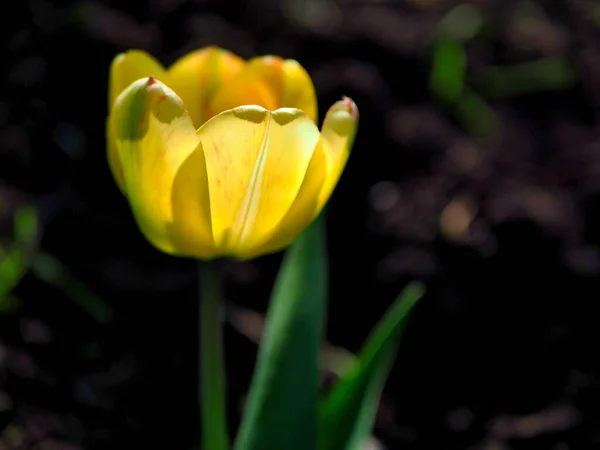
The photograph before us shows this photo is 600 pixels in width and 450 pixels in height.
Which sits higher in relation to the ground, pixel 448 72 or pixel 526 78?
pixel 448 72

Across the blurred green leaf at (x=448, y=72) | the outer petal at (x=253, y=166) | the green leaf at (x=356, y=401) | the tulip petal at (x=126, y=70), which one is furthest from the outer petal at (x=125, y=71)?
the blurred green leaf at (x=448, y=72)

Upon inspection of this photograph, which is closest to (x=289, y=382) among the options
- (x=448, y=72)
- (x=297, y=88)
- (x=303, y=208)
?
(x=303, y=208)

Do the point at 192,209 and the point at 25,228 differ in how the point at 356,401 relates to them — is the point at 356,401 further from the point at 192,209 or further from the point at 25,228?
the point at 25,228

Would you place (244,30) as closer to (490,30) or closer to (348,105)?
(490,30)

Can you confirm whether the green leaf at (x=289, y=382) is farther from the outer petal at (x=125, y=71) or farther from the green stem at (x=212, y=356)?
the outer petal at (x=125, y=71)

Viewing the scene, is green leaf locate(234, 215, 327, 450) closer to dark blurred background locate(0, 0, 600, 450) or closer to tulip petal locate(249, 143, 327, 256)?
tulip petal locate(249, 143, 327, 256)

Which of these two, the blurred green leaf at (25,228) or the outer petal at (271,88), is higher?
the outer petal at (271,88)

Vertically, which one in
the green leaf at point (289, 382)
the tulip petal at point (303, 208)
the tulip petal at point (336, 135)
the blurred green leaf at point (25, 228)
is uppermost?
the tulip petal at point (336, 135)
